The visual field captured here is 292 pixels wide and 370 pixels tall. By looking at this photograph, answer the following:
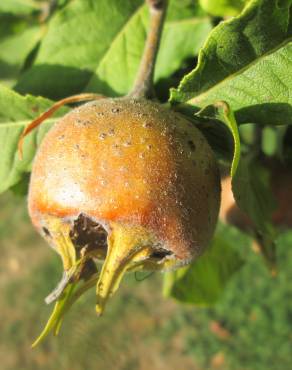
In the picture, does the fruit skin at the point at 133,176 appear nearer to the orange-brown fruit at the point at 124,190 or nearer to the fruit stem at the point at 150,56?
the orange-brown fruit at the point at 124,190

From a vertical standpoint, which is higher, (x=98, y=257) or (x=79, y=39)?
(x=79, y=39)

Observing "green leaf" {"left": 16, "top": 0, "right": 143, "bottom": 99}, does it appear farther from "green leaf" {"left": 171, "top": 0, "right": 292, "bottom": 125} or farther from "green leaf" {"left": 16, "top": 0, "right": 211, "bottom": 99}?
"green leaf" {"left": 171, "top": 0, "right": 292, "bottom": 125}

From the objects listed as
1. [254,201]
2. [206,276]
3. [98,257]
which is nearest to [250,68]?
[254,201]

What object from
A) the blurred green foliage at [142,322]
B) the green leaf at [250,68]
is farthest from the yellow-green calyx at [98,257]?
the blurred green foliage at [142,322]

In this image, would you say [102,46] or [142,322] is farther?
[142,322]

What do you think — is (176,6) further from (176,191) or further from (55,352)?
(55,352)

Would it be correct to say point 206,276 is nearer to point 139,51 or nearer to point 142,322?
point 139,51
